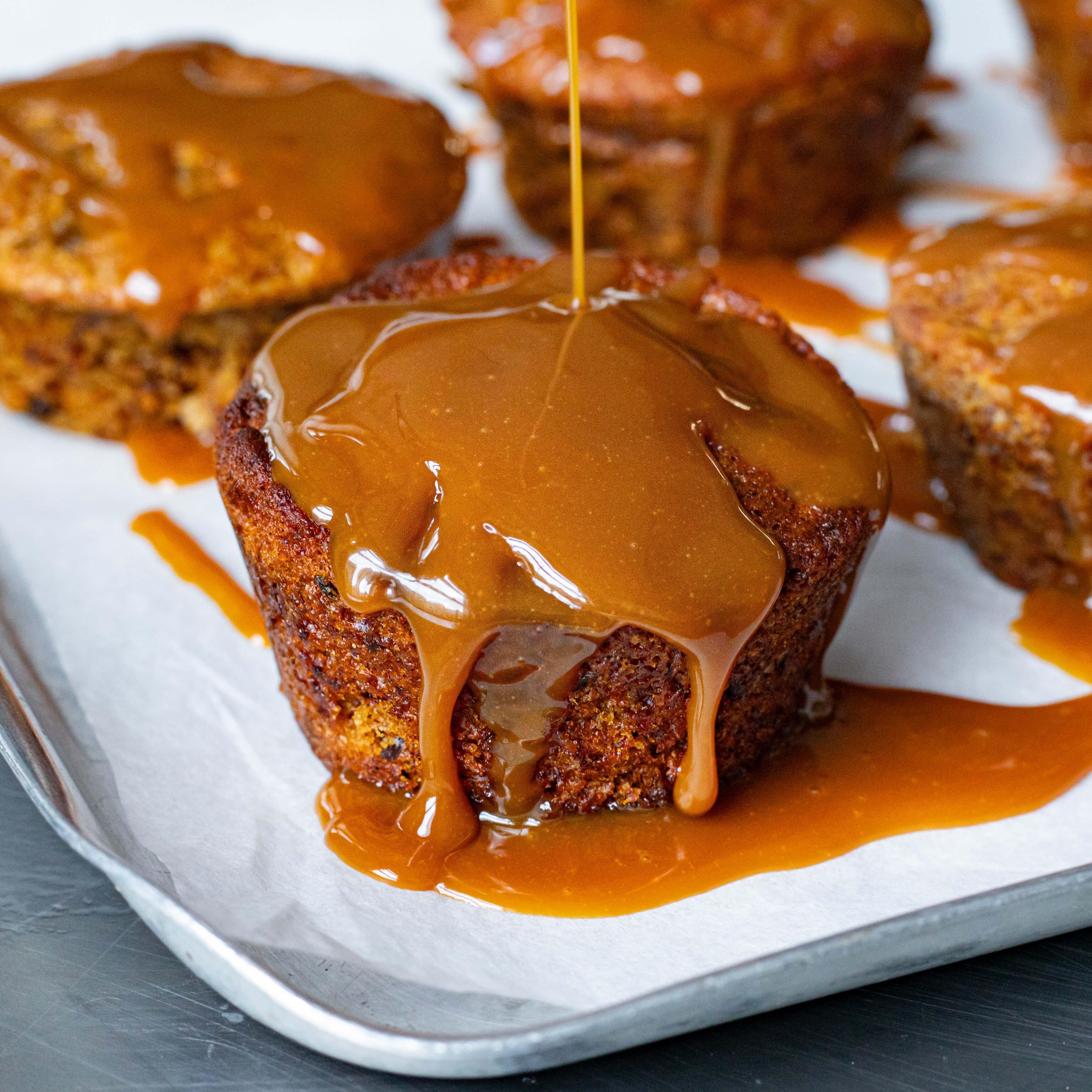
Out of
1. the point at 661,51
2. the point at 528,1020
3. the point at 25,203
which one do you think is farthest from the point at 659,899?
the point at 661,51

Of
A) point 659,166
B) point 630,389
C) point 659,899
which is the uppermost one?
A: point 630,389

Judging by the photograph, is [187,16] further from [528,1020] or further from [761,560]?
[528,1020]

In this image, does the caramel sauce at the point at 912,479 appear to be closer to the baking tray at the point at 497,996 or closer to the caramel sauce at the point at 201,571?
the baking tray at the point at 497,996

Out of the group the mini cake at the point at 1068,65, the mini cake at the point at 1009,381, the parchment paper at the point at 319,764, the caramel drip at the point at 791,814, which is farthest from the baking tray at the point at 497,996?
the mini cake at the point at 1068,65

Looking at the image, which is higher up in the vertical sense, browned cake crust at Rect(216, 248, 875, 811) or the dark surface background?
browned cake crust at Rect(216, 248, 875, 811)

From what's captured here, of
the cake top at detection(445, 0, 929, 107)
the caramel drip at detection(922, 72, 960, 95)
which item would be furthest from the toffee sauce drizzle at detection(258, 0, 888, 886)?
the caramel drip at detection(922, 72, 960, 95)

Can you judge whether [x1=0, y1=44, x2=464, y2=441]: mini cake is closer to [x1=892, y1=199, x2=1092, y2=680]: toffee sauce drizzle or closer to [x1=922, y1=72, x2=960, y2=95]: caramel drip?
[x1=892, y1=199, x2=1092, y2=680]: toffee sauce drizzle
